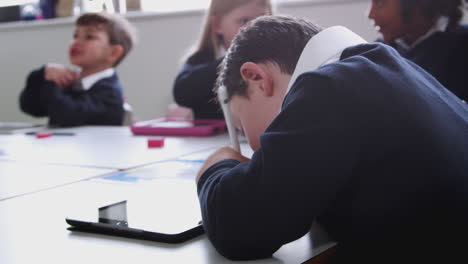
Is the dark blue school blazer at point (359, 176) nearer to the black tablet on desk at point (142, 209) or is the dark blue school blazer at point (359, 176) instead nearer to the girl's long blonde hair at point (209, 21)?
the black tablet on desk at point (142, 209)

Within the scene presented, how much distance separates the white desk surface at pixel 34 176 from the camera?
1.03 meters

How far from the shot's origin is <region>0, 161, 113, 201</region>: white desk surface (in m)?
1.03

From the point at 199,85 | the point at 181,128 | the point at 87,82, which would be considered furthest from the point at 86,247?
the point at 87,82

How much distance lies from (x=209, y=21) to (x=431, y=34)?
801 millimetres

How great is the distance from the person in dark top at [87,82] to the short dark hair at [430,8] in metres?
1.21

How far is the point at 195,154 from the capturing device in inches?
54.2

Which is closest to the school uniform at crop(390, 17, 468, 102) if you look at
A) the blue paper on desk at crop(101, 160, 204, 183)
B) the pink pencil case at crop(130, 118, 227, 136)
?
the pink pencil case at crop(130, 118, 227, 136)

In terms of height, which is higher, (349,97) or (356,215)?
(349,97)

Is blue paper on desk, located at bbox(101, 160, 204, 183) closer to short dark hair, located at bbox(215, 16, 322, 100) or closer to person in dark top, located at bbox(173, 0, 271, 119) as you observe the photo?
short dark hair, located at bbox(215, 16, 322, 100)

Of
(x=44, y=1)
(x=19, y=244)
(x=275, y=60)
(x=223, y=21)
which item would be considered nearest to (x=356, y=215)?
(x=275, y=60)

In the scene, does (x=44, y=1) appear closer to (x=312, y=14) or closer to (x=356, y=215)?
(x=312, y=14)

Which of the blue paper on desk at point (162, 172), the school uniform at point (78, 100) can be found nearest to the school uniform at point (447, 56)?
the blue paper on desk at point (162, 172)

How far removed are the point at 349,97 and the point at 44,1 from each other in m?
3.47

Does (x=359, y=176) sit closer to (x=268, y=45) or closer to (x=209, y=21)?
(x=268, y=45)
